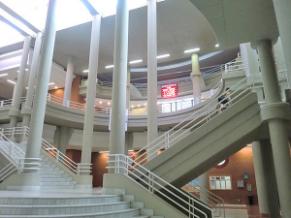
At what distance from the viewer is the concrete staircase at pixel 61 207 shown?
4641mm

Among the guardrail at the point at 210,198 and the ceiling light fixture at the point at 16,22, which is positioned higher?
the ceiling light fixture at the point at 16,22

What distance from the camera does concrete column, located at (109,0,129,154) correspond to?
7684 mm

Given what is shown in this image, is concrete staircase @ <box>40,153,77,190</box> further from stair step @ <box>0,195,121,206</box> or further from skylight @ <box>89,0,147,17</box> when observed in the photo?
skylight @ <box>89,0,147,17</box>

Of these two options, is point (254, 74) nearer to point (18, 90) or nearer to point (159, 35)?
point (159, 35)

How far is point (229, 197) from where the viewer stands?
1770 cm

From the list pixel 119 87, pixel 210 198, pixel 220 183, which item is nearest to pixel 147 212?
pixel 119 87

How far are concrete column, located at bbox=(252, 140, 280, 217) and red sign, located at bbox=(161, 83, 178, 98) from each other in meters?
14.1

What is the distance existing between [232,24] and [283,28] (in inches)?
133

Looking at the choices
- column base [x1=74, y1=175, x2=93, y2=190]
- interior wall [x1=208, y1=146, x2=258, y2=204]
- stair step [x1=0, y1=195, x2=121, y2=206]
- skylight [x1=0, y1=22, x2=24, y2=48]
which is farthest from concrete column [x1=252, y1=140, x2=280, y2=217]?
skylight [x1=0, y1=22, x2=24, y2=48]

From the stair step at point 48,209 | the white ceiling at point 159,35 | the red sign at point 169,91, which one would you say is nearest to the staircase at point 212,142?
the stair step at point 48,209

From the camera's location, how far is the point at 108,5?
15188 millimetres

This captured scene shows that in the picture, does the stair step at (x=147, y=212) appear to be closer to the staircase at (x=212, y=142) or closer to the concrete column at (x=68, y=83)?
the staircase at (x=212, y=142)

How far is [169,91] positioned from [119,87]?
15851 mm

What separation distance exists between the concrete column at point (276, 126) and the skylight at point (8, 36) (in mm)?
17001
